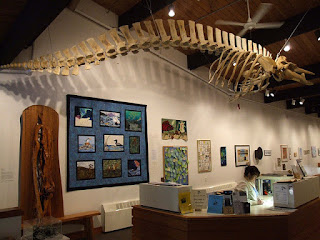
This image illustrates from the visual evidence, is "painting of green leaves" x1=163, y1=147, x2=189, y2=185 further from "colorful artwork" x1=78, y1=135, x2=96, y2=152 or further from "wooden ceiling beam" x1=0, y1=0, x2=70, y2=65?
"wooden ceiling beam" x1=0, y1=0, x2=70, y2=65

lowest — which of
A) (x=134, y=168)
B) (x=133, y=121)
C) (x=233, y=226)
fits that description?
(x=233, y=226)

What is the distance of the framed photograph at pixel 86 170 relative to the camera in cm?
503

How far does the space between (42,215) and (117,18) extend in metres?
4.31

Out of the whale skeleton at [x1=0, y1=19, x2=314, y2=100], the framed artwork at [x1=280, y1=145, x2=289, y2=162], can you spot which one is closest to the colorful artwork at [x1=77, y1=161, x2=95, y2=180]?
the whale skeleton at [x1=0, y1=19, x2=314, y2=100]

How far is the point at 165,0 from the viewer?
16.4ft

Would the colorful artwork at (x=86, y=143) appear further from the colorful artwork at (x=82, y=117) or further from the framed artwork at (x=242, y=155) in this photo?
the framed artwork at (x=242, y=155)

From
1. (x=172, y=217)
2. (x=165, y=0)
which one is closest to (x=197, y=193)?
(x=172, y=217)

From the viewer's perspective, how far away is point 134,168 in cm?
587

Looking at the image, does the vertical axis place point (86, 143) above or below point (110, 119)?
below

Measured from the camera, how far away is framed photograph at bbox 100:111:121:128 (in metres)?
5.46

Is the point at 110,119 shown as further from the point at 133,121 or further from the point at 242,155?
the point at 242,155

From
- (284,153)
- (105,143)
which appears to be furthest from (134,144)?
(284,153)

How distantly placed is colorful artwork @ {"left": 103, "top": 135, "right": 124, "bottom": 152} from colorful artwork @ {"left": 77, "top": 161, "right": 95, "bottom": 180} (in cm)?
44

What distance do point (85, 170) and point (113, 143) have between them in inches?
31.5
